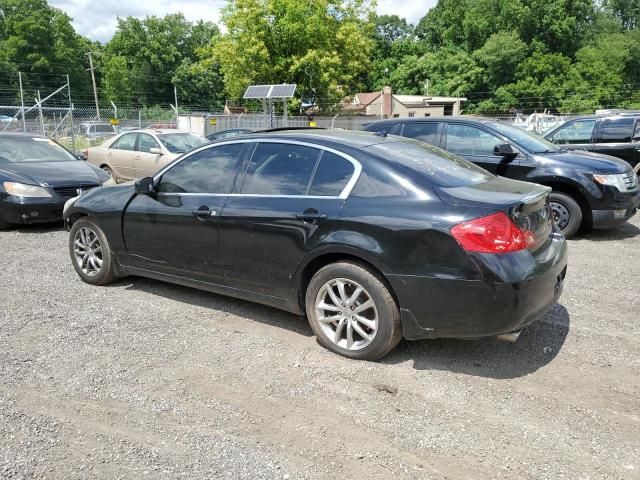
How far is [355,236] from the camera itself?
11.9 feet

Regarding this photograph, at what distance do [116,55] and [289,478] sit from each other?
268ft

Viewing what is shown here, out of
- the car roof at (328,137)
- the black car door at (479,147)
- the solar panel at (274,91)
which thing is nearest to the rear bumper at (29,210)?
the car roof at (328,137)

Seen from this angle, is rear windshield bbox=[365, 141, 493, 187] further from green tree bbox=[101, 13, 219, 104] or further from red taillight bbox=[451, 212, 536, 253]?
green tree bbox=[101, 13, 219, 104]

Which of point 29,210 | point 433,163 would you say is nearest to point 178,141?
point 29,210

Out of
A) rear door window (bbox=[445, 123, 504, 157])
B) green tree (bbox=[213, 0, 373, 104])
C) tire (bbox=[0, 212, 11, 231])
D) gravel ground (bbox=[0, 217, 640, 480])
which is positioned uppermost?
→ green tree (bbox=[213, 0, 373, 104])

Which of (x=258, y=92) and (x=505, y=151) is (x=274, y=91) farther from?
(x=505, y=151)

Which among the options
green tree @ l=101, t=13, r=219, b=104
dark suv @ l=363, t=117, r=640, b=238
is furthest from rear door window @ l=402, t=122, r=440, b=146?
green tree @ l=101, t=13, r=219, b=104

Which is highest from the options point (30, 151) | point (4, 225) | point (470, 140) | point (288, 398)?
point (470, 140)

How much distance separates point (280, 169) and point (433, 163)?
3.90ft

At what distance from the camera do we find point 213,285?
14.8ft

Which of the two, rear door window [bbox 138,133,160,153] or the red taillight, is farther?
rear door window [bbox 138,133,160,153]

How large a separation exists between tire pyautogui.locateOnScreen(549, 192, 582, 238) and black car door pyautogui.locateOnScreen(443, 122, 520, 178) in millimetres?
660

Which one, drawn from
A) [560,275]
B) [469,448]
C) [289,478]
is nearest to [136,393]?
[289,478]

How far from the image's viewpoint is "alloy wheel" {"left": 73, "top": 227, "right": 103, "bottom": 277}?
538 centimetres
